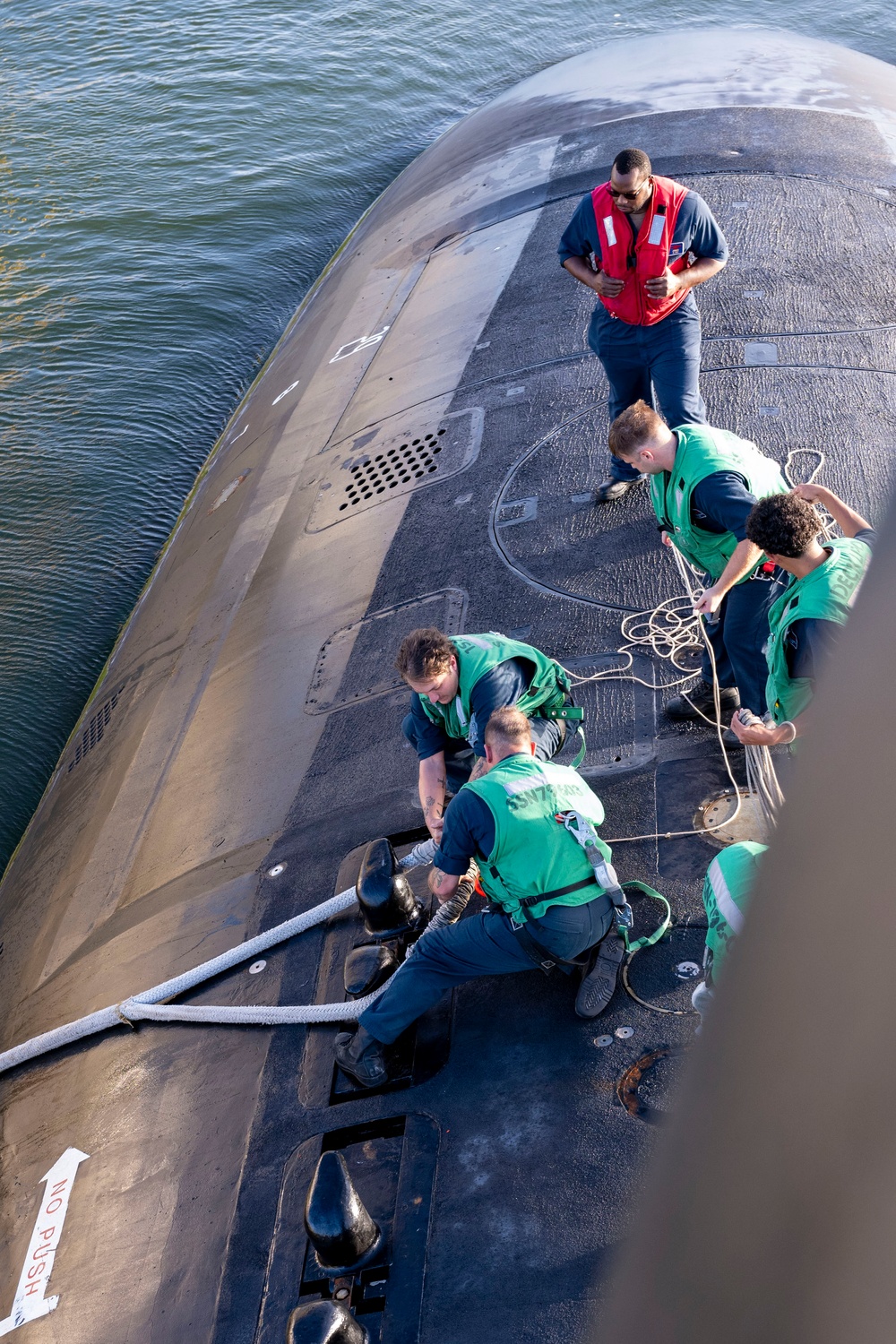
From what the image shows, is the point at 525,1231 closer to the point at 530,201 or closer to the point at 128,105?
the point at 530,201

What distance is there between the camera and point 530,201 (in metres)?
10.8

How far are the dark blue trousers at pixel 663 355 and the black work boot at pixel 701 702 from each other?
173 centimetres

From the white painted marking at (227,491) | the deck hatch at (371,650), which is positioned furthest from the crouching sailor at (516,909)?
the white painted marking at (227,491)

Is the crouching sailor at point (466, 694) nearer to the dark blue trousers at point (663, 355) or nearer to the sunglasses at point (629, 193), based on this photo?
the dark blue trousers at point (663, 355)

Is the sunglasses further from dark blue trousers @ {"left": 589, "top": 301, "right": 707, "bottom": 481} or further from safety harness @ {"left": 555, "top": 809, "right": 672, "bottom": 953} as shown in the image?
safety harness @ {"left": 555, "top": 809, "right": 672, "bottom": 953}

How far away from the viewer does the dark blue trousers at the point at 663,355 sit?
6125 mm

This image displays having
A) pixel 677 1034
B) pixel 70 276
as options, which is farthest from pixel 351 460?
pixel 70 276

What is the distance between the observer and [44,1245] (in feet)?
14.0

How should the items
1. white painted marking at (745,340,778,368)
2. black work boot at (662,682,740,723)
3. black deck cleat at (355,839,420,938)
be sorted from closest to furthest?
black deck cleat at (355,839,420,938), black work boot at (662,682,740,723), white painted marking at (745,340,778,368)

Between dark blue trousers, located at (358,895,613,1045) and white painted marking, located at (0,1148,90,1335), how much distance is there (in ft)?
4.71

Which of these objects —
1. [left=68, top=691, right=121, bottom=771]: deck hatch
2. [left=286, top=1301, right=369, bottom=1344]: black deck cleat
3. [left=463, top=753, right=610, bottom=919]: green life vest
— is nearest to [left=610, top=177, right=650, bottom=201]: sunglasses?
[left=463, top=753, right=610, bottom=919]: green life vest

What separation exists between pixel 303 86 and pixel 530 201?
848 centimetres

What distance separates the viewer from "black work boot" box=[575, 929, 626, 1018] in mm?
3980

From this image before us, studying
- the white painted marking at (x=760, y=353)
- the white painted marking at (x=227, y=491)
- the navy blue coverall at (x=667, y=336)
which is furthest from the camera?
the white painted marking at (x=227, y=491)
